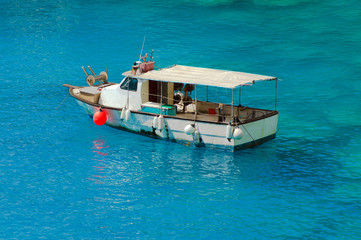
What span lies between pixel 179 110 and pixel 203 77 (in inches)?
116

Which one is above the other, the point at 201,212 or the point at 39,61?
the point at 39,61

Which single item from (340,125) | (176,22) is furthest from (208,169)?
(176,22)

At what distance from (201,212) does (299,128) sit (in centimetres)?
1155

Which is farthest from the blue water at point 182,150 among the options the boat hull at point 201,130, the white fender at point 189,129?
the white fender at point 189,129

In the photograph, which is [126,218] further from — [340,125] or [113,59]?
[113,59]

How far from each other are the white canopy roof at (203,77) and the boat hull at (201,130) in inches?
73.9

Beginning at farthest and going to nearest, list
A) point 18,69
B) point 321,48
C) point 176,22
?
point 176,22, point 321,48, point 18,69

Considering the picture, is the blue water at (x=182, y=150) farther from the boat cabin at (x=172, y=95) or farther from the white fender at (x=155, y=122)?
the boat cabin at (x=172, y=95)

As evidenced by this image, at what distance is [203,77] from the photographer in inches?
1063

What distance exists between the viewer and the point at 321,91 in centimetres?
3728

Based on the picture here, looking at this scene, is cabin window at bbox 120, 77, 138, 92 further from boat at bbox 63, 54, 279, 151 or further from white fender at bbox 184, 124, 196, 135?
white fender at bbox 184, 124, 196, 135

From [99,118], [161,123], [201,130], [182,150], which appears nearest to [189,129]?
[201,130]

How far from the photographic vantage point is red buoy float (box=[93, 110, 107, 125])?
28609 millimetres

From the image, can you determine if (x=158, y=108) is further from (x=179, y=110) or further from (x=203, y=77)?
(x=203, y=77)
